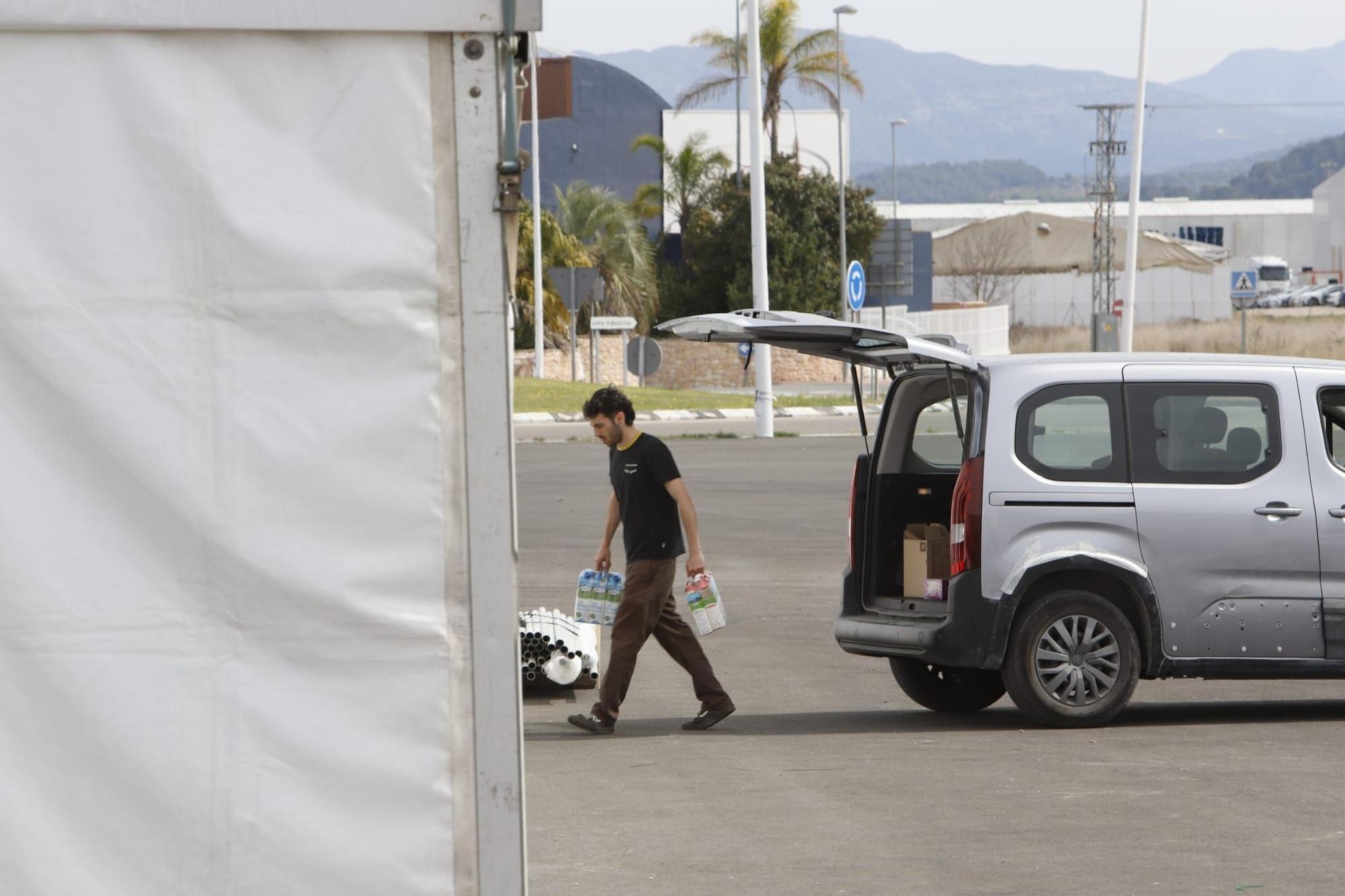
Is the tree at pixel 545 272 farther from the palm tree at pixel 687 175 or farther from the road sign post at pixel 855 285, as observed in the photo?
the road sign post at pixel 855 285

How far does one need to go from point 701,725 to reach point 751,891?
10.1 ft

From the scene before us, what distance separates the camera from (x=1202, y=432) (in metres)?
8.72

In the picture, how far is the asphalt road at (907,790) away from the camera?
605 cm

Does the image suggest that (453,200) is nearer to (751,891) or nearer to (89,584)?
(89,584)

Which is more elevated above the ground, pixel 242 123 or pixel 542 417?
pixel 242 123

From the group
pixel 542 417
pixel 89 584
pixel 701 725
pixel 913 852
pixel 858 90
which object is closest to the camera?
pixel 89 584

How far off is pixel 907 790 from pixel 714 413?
28.2m

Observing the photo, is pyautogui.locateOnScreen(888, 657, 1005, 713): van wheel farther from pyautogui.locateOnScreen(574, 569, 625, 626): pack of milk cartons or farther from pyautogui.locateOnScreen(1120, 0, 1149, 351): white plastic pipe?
pyautogui.locateOnScreen(1120, 0, 1149, 351): white plastic pipe

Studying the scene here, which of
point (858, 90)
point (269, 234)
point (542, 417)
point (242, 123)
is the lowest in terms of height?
point (542, 417)

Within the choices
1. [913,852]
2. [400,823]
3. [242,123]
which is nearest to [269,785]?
[400,823]

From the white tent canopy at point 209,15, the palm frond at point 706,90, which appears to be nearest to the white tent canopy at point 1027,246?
the palm frond at point 706,90

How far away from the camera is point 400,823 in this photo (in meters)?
3.53

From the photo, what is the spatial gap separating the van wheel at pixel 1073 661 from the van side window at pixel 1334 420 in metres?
1.37

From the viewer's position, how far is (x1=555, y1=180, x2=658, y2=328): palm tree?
52156mm
